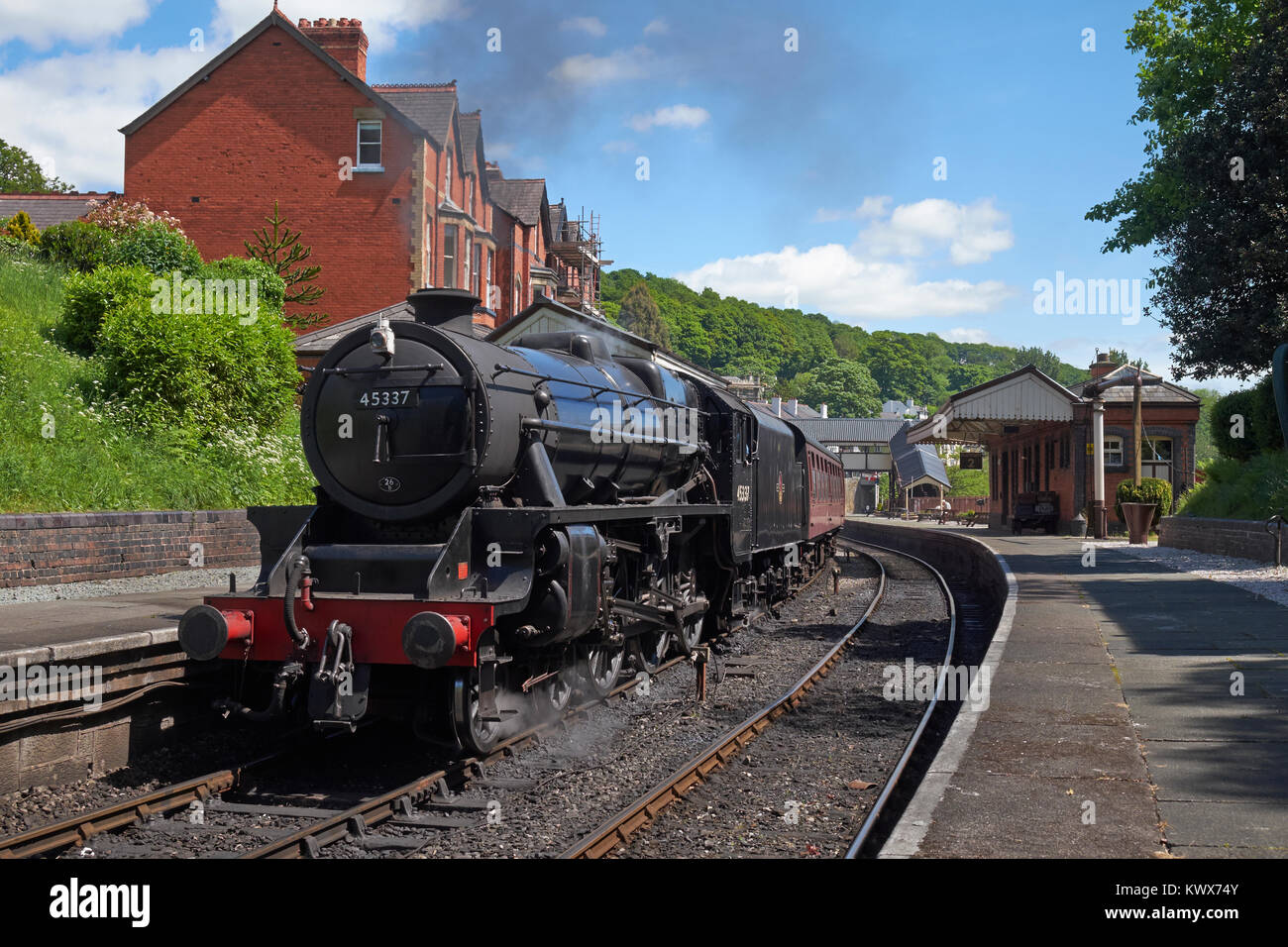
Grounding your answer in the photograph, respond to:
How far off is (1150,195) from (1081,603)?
1395cm

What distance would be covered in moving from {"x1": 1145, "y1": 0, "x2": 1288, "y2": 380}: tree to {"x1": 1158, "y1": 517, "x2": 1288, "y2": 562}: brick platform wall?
3153mm

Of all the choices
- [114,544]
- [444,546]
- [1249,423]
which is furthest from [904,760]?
[1249,423]

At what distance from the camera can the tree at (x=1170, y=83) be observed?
74.1 feet

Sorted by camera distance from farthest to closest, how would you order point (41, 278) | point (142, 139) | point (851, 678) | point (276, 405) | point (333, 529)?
point (142, 139)
point (41, 278)
point (276, 405)
point (851, 678)
point (333, 529)

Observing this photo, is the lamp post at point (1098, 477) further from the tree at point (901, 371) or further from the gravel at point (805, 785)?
the tree at point (901, 371)

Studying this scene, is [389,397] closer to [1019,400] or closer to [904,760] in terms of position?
[904,760]

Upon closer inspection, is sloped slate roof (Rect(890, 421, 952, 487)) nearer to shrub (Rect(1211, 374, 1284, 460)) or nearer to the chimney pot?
shrub (Rect(1211, 374, 1284, 460))

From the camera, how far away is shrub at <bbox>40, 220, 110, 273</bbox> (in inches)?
858

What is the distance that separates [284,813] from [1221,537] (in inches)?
748

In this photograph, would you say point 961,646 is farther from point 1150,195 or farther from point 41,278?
point 41,278

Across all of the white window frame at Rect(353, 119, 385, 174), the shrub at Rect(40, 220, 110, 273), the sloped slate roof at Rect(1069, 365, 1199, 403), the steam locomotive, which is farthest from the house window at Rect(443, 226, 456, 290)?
the steam locomotive

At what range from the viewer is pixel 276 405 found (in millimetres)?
17875

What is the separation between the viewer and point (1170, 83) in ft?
78.0
